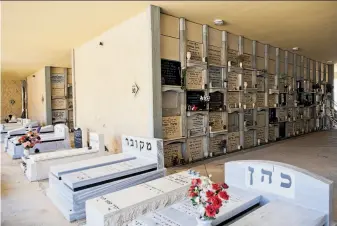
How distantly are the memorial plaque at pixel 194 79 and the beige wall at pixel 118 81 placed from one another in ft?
2.87

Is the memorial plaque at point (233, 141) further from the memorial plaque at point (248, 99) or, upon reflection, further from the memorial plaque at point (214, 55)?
the memorial plaque at point (214, 55)

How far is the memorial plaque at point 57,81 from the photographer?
10000mm

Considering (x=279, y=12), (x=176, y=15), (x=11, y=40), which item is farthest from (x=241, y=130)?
(x=11, y=40)

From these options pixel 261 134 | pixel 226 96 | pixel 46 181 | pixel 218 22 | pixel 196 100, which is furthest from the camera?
pixel 261 134

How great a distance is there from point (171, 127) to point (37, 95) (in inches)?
353

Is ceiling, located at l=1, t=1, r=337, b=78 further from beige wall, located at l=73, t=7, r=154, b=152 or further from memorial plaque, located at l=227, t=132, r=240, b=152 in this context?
memorial plaque, located at l=227, t=132, r=240, b=152

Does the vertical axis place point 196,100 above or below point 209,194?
above

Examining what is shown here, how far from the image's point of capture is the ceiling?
3848 millimetres

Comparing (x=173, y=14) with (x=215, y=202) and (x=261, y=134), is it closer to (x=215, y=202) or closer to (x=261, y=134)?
(x=215, y=202)

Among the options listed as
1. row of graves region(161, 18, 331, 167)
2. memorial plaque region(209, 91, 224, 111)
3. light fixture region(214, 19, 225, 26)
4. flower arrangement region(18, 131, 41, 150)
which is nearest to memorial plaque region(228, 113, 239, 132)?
row of graves region(161, 18, 331, 167)

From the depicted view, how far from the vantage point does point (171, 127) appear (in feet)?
14.3

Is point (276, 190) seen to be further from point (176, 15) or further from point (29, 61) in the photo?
point (29, 61)

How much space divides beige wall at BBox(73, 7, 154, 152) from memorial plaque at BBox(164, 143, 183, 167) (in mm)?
475

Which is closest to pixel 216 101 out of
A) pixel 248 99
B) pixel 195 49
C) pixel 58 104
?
pixel 195 49
